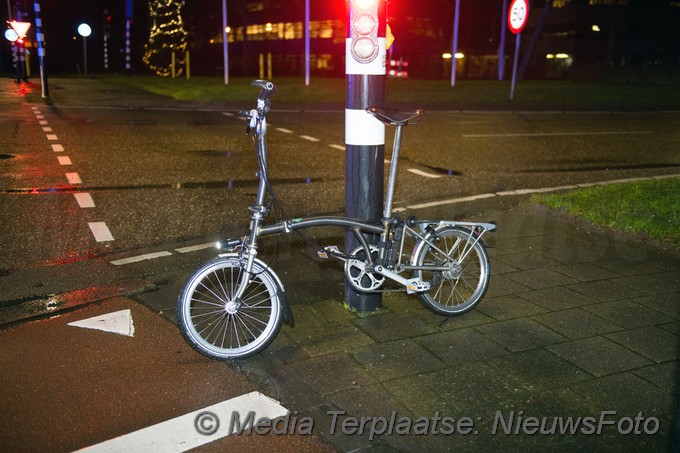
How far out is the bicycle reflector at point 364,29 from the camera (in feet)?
14.3

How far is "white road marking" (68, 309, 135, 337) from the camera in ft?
14.9

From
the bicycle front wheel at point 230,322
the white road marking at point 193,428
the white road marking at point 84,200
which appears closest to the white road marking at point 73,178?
the white road marking at point 84,200

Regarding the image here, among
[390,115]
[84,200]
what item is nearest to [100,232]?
[84,200]

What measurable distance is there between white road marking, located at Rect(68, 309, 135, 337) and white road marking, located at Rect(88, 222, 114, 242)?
2102mm

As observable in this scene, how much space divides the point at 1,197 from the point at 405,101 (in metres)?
17.0

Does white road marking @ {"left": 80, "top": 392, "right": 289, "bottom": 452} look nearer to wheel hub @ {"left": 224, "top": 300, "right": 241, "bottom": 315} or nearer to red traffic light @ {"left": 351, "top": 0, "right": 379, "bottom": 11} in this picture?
wheel hub @ {"left": 224, "top": 300, "right": 241, "bottom": 315}

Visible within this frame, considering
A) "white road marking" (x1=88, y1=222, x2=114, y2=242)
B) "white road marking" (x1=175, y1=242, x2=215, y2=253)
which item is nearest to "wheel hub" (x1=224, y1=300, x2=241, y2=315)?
"white road marking" (x1=175, y1=242, x2=215, y2=253)

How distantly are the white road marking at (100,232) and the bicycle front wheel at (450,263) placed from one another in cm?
346

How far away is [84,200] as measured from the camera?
8352 mm

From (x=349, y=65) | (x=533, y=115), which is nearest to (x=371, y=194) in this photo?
(x=349, y=65)

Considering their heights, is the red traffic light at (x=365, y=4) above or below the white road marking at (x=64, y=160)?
above

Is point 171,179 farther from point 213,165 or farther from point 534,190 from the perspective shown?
point 534,190

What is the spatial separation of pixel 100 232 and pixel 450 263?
3.96 m

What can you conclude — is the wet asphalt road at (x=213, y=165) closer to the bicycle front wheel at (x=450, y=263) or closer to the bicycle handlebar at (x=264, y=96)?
the bicycle handlebar at (x=264, y=96)
